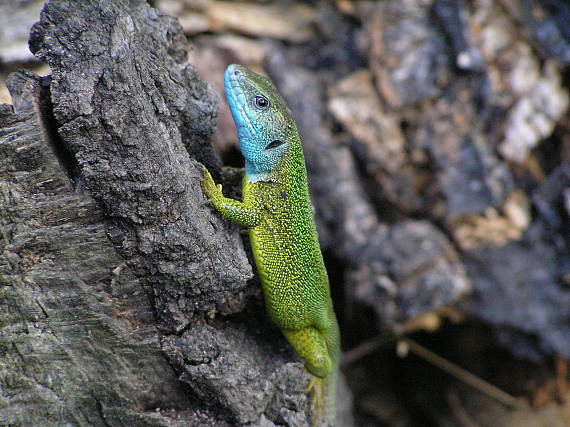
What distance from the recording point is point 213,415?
2.80 meters

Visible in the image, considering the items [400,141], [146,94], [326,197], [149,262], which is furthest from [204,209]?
[400,141]

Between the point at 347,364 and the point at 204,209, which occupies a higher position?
the point at 204,209

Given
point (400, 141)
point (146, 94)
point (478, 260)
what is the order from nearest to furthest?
1. point (146, 94)
2. point (478, 260)
3. point (400, 141)

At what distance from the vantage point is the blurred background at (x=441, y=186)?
480 centimetres

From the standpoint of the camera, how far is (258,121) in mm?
3232

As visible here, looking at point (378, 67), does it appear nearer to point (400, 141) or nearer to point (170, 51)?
point (400, 141)

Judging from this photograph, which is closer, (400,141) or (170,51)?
(170,51)

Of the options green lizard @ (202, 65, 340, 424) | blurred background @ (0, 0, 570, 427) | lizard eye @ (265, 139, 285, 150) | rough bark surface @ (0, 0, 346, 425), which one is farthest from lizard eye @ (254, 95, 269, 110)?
blurred background @ (0, 0, 570, 427)

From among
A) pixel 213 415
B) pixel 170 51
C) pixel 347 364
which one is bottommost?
pixel 347 364

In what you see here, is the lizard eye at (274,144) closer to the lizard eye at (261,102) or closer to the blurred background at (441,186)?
the lizard eye at (261,102)

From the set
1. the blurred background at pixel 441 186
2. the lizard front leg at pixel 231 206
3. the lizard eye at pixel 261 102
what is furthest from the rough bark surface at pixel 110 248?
the blurred background at pixel 441 186

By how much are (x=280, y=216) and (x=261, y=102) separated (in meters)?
0.75

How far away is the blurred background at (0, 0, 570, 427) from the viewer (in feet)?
15.8

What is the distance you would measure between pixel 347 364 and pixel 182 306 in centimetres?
354
